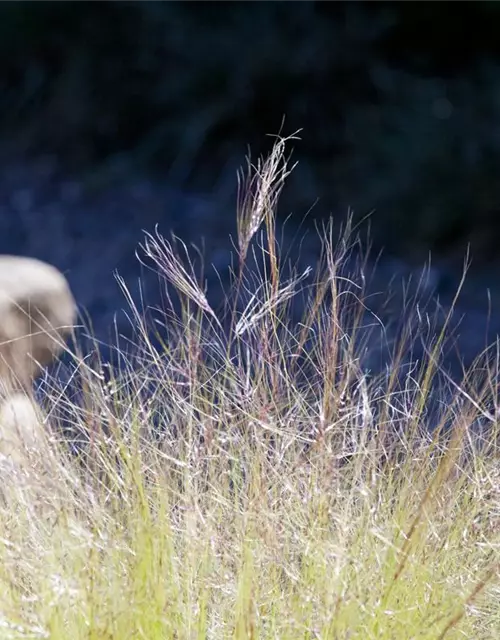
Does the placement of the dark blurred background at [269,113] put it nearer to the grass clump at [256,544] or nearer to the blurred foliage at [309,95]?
the blurred foliage at [309,95]

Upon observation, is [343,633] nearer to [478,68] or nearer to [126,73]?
[478,68]

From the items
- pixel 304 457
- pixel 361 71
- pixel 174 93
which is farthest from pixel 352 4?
pixel 304 457

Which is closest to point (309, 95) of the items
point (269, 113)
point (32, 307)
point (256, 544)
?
point (269, 113)

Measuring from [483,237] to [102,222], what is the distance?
2240 millimetres

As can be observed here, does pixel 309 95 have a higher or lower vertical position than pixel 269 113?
higher

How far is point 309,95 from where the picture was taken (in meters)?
6.29

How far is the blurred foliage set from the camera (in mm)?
5664

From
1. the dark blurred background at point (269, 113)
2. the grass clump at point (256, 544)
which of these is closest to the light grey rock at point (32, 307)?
the grass clump at point (256, 544)

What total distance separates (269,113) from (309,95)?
10.2 inches

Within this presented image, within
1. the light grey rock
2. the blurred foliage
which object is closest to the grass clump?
the light grey rock

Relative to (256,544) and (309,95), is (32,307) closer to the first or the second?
(256,544)

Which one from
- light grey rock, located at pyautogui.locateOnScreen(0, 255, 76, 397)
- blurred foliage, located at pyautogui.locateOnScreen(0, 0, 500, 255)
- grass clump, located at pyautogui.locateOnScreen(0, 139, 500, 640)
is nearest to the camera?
grass clump, located at pyautogui.locateOnScreen(0, 139, 500, 640)

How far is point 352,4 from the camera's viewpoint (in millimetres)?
6258

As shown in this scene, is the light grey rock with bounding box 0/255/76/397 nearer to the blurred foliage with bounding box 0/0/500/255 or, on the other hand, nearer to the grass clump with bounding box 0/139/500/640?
the grass clump with bounding box 0/139/500/640
